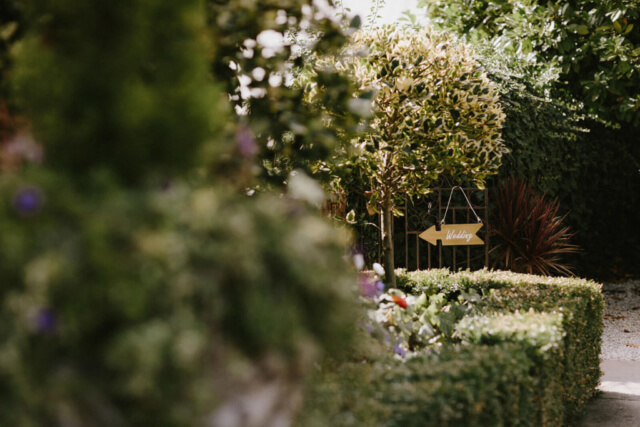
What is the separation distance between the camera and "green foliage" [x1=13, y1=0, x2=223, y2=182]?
1315 millimetres

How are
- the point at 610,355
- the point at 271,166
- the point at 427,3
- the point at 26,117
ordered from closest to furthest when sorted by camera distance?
1. the point at 26,117
2. the point at 271,166
3. the point at 610,355
4. the point at 427,3

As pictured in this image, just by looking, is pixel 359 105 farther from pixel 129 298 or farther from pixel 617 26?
pixel 617 26

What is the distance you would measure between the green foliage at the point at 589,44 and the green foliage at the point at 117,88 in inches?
320

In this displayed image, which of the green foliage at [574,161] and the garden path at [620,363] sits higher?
the green foliage at [574,161]

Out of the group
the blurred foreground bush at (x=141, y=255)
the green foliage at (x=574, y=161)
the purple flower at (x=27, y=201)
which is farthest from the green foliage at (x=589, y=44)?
the purple flower at (x=27, y=201)

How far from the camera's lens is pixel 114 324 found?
3.62ft

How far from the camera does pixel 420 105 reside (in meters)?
4.73

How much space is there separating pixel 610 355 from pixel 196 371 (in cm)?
780

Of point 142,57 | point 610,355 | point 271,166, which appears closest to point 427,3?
point 610,355

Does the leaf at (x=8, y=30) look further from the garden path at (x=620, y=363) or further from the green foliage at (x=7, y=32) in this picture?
the garden path at (x=620, y=363)

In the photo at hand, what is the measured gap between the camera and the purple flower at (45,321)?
1.04 m

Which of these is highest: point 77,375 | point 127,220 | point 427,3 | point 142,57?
point 427,3

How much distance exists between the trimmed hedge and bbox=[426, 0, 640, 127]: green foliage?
197 inches

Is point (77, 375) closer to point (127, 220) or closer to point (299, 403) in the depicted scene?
point (127, 220)
